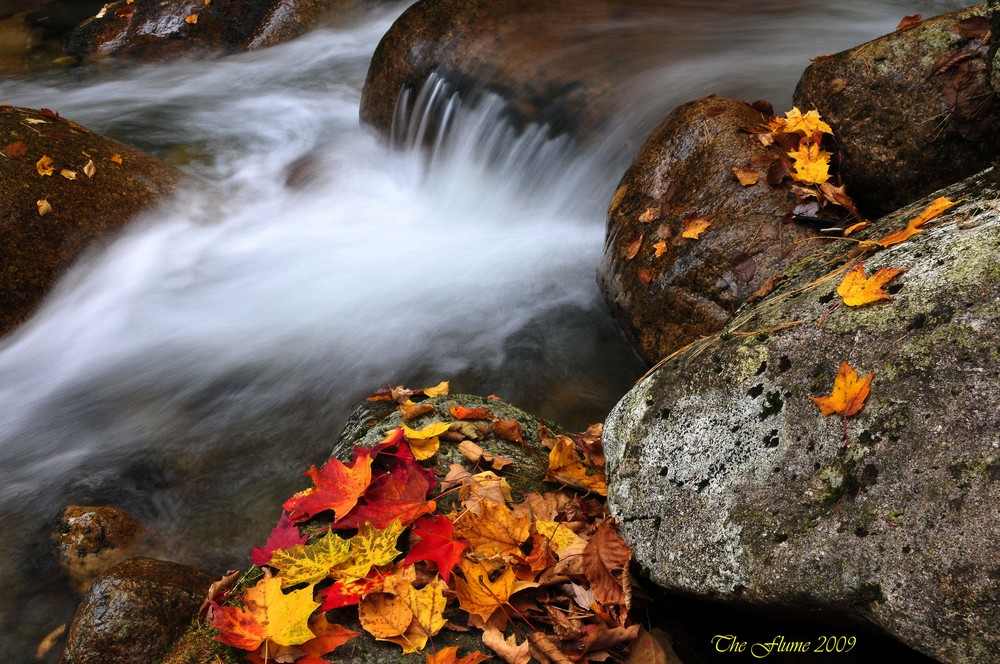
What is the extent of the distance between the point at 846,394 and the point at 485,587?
3.81 feet

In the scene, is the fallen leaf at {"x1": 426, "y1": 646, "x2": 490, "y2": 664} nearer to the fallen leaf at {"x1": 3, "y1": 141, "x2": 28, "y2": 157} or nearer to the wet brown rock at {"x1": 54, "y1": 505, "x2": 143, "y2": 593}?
the wet brown rock at {"x1": 54, "y1": 505, "x2": 143, "y2": 593}

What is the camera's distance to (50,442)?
4.56 m

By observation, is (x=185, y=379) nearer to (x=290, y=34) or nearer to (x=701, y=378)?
(x=701, y=378)

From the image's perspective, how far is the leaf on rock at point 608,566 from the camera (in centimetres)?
230

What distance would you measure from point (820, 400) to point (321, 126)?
7.24 metres

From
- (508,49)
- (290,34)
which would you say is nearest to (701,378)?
(508,49)

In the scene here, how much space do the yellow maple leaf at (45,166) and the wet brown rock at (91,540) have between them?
8.99ft

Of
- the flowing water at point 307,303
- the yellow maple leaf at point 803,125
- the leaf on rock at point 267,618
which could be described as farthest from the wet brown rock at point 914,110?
the leaf on rock at point 267,618

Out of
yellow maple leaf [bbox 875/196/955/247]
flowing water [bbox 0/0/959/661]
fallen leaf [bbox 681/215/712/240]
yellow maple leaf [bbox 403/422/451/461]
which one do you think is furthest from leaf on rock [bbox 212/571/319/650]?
fallen leaf [bbox 681/215/712/240]

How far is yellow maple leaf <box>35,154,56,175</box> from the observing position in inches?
209

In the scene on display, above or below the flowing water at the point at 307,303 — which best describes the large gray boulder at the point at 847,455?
above

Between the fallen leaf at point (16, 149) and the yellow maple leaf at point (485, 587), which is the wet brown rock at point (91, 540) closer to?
the yellow maple leaf at point (485, 587)

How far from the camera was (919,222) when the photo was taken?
236cm

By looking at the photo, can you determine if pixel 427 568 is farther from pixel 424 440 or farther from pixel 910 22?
pixel 910 22
